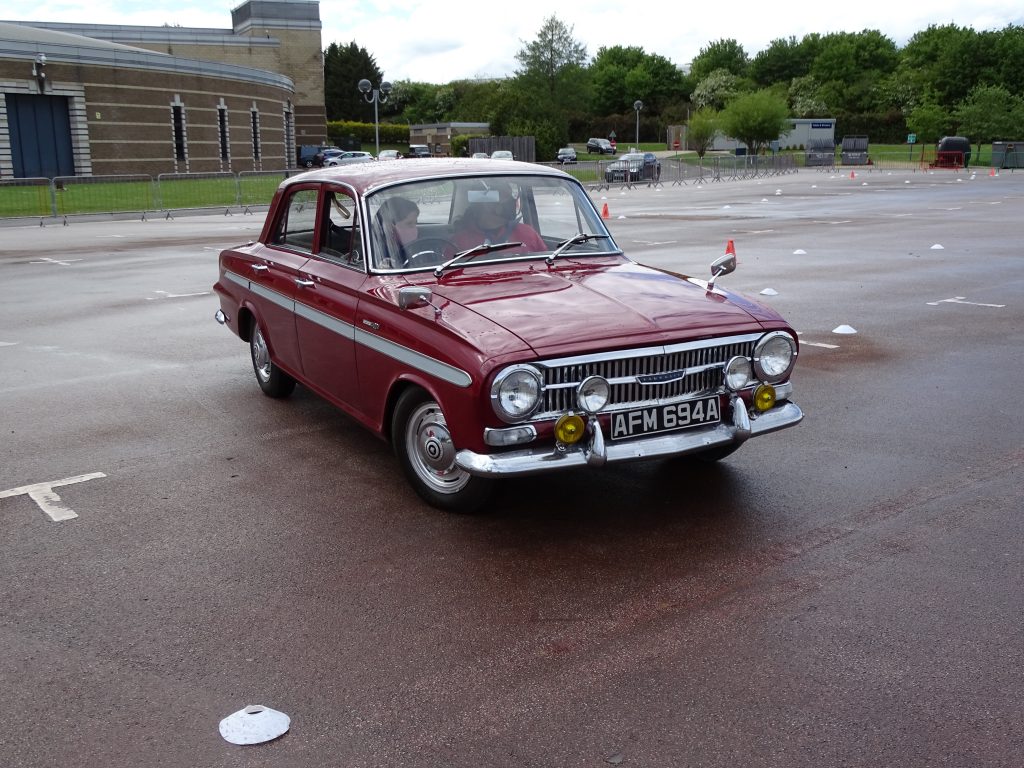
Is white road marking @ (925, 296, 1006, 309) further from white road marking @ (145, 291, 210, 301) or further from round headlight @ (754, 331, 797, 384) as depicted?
white road marking @ (145, 291, 210, 301)

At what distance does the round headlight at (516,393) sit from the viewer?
14.6 feet

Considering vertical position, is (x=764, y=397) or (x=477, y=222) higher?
(x=477, y=222)

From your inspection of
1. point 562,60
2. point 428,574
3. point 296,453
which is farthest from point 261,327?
point 562,60

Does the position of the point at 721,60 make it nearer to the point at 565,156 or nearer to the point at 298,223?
the point at 565,156

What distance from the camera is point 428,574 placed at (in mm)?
4414

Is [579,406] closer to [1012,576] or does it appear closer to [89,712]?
[1012,576]

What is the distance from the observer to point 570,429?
4.54 m

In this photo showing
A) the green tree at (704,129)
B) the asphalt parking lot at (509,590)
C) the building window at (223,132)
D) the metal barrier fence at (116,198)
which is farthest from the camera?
the green tree at (704,129)

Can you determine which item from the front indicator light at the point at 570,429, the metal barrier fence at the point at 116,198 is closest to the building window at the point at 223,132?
the metal barrier fence at the point at 116,198

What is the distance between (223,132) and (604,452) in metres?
57.6

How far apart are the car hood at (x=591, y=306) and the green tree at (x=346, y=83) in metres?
104

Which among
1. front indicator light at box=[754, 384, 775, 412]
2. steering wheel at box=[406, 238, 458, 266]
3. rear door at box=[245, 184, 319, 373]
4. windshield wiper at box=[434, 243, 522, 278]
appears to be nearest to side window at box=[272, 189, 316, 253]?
rear door at box=[245, 184, 319, 373]

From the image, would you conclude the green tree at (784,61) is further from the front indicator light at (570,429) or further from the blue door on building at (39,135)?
the front indicator light at (570,429)

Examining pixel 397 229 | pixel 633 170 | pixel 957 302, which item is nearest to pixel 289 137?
pixel 633 170
